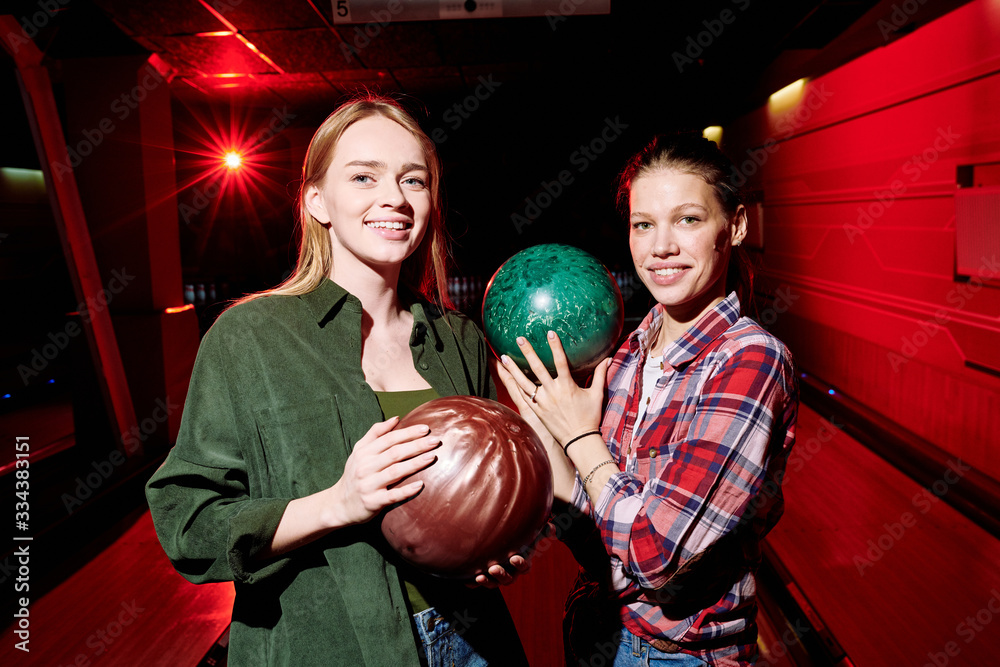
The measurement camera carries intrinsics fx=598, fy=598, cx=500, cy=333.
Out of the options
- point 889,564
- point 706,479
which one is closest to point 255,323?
point 706,479

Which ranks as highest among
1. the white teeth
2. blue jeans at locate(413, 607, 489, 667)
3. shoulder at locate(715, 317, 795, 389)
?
the white teeth

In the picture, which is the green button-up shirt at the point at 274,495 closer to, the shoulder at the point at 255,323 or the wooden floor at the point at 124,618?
the shoulder at the point at 255,323

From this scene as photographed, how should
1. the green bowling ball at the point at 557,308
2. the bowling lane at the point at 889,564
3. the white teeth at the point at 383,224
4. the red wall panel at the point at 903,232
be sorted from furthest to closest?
1. the red wall panel at the point at 903,232
2. the bowling lane at the point at 889,564
3. the green bowling ball at the point at 557,308
4. the white teeth at the point at 383,224

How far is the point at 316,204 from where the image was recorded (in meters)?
1.12

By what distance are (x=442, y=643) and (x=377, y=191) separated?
773 mm

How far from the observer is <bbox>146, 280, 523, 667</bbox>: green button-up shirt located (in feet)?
2.94

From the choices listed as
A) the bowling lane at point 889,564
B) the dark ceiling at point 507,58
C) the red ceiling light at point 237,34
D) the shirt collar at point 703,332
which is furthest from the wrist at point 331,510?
the red ceiling light at point 237,34

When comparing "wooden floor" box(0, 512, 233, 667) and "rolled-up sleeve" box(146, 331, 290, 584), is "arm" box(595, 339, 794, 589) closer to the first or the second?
"rolled-up sleeve" box(146, 331, 290, 584)

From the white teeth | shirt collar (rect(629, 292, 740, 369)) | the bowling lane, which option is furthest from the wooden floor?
the bowling lane

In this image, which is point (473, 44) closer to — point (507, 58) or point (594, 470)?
point (507, 58)

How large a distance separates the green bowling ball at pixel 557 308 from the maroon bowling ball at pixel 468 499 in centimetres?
33

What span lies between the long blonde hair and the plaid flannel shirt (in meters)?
0.54

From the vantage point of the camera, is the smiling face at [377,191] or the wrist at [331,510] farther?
the smiling face at [377,191]

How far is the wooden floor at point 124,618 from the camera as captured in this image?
225cm
